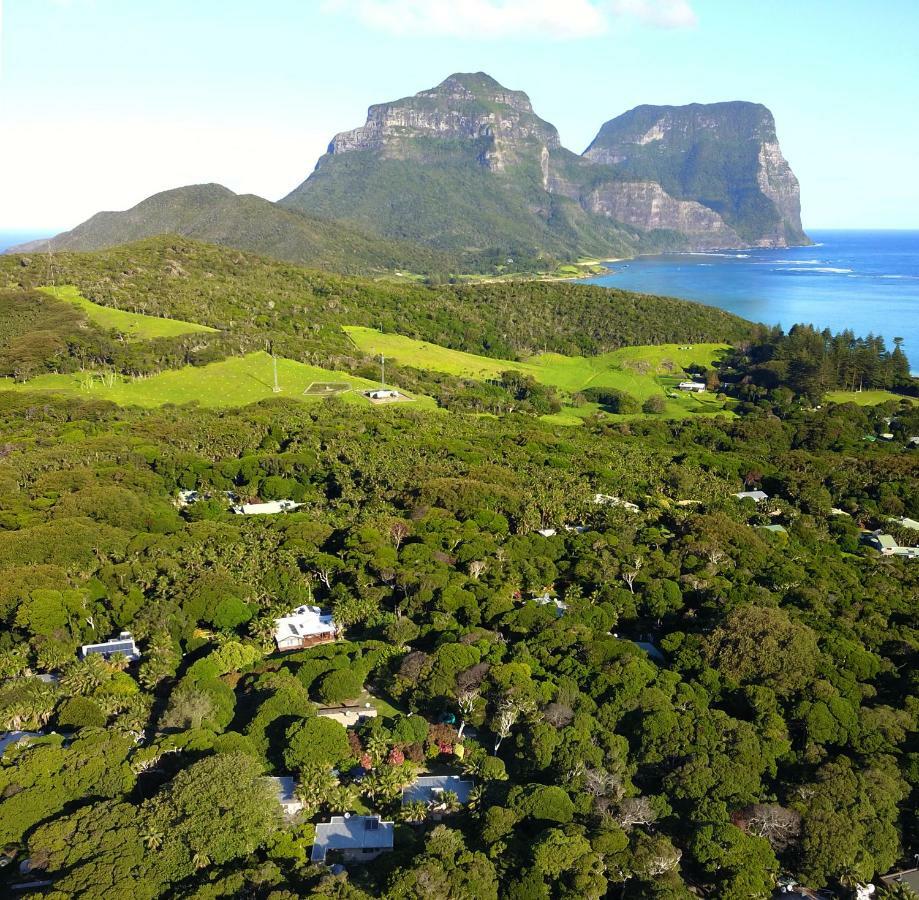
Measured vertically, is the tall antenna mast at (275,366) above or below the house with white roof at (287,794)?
above

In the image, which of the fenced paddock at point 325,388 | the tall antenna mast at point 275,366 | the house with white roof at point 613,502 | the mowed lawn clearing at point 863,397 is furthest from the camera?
the mowed lawn clearing at point 863,397

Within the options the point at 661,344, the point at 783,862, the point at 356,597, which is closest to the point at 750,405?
the point at 661,344

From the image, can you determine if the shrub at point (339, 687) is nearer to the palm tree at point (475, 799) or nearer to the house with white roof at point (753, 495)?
the palm tree at point (475, 799)

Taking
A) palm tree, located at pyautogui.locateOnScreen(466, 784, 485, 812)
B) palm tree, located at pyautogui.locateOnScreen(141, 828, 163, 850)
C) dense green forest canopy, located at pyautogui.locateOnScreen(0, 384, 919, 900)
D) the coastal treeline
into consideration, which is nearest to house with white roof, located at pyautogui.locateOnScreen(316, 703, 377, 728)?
dense green forest canopy, located at pyautogui.locateOnScreen(0, 384, 919, 900)

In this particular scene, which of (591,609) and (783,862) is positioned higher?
(591,609)

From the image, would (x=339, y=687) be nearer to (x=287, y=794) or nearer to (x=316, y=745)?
(x=316, y=745)

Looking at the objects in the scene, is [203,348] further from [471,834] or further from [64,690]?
[471,834]

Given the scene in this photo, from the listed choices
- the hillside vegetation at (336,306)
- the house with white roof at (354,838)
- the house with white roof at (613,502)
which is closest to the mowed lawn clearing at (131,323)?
the hillside vegetation at (336,306)
